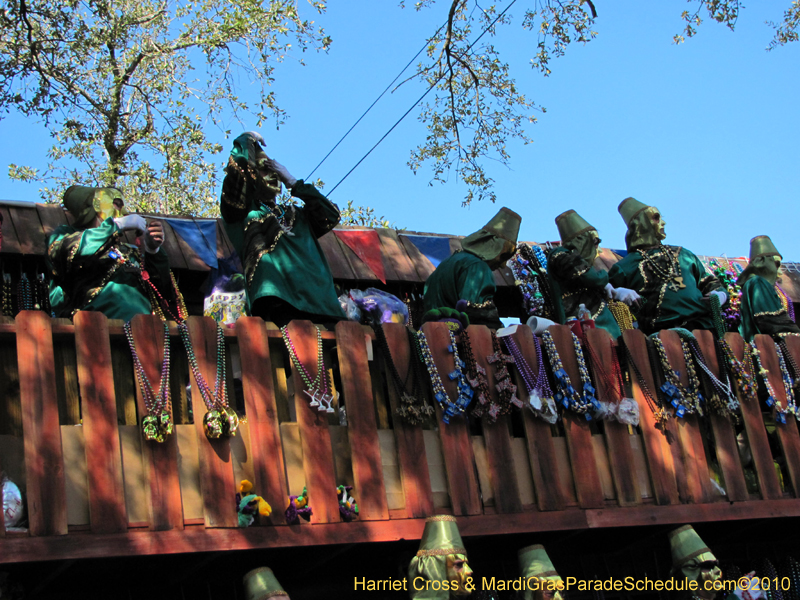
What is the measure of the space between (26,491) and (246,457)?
1.02 metres

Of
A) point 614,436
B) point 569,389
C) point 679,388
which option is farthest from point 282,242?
point 679,388

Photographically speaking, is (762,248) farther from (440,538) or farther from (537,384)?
(440,538)

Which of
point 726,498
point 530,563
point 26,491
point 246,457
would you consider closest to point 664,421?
point 726,498

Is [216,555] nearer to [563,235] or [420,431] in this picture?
[420,431]

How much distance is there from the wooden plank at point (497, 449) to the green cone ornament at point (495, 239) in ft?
4.85

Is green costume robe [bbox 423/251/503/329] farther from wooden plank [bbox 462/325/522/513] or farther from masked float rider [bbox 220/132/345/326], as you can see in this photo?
masked float rider [bbox 220/132/345/326]

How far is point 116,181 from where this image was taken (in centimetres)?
1315

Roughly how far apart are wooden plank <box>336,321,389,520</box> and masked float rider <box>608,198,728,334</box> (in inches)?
136

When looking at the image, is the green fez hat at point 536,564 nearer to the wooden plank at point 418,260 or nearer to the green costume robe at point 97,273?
the green costume robe at point 97,273

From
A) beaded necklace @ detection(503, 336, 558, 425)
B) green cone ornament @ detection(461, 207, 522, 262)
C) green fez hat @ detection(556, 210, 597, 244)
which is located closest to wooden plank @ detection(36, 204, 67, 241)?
green cone ornament @ detection(461, 207, 522, 262)

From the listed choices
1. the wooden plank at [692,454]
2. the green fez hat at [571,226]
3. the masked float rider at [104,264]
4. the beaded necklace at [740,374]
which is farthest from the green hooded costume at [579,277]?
the masked float rider at [104,264]

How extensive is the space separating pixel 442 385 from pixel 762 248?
444 cm

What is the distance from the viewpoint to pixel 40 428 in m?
4.59

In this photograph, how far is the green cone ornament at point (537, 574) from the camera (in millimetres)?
5582
